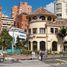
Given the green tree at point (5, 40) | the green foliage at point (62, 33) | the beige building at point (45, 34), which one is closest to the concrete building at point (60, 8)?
the green tree at point (5, 40)

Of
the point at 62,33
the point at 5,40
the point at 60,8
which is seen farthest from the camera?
the point at 60,8

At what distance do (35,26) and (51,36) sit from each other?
4.98 m

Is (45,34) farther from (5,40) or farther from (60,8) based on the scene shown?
(60,8)

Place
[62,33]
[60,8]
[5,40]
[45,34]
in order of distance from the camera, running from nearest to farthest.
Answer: [62,33], [45,34], [5,40], [60,8]

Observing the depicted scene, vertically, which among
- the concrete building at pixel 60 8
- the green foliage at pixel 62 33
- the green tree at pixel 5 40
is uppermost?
the concrete building at pixel 60 8

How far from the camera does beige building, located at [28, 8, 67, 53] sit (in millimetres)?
69188

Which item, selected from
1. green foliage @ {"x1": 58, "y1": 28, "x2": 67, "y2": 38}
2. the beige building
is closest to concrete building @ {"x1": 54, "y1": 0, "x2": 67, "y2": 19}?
the beige building

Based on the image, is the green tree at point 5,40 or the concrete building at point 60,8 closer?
the green tree at point 5,40

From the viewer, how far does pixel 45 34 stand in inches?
2739

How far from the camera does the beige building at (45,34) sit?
69188mm

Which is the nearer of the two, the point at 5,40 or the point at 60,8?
the point at 5,40

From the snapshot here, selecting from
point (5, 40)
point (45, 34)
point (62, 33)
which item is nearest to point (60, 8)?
point (5, 40)

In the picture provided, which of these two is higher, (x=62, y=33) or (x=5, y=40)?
(x=62, y=33)

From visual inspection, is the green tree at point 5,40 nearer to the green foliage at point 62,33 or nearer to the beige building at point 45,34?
the beige building at point 45,34
